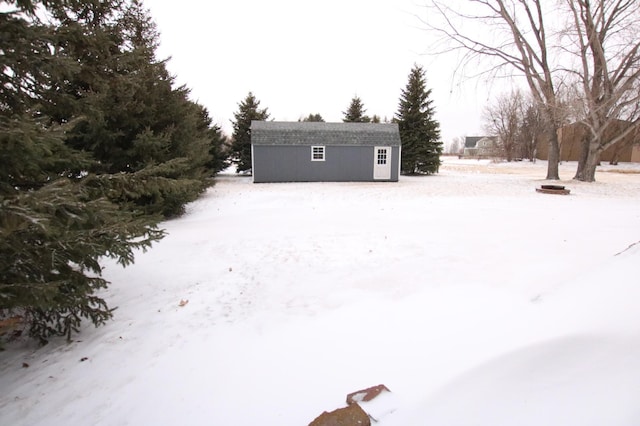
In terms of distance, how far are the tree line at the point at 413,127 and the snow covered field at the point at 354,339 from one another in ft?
61.3

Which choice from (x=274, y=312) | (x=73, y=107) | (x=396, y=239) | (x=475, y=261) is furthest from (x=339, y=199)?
(x=73, y=107)

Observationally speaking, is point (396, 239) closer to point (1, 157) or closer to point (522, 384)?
point (522, 384)

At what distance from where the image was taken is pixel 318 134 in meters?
19.3

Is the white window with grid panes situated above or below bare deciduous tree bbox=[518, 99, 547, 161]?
below

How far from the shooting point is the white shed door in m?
19.5

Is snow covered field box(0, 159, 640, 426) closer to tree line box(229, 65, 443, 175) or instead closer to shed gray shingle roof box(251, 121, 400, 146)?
shed gray shingle roof box(251, 121, 400, 146)

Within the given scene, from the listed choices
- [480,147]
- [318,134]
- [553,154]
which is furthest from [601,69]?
[480,147]

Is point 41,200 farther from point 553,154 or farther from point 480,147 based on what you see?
A: point 480,147

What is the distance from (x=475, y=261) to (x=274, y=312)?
3.09 m

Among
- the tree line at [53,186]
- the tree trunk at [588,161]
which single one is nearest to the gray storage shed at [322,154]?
the tree trunk at [588,161]

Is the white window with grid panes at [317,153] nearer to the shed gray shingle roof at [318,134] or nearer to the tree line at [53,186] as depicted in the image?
the shed gray shingle roof at [318,134]

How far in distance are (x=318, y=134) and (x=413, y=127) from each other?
875 cm

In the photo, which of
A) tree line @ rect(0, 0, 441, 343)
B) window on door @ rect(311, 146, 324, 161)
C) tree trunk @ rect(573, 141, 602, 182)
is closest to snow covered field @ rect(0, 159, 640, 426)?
tree line @ rect(0, 0, 441, 343)

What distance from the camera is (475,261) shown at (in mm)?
5023
